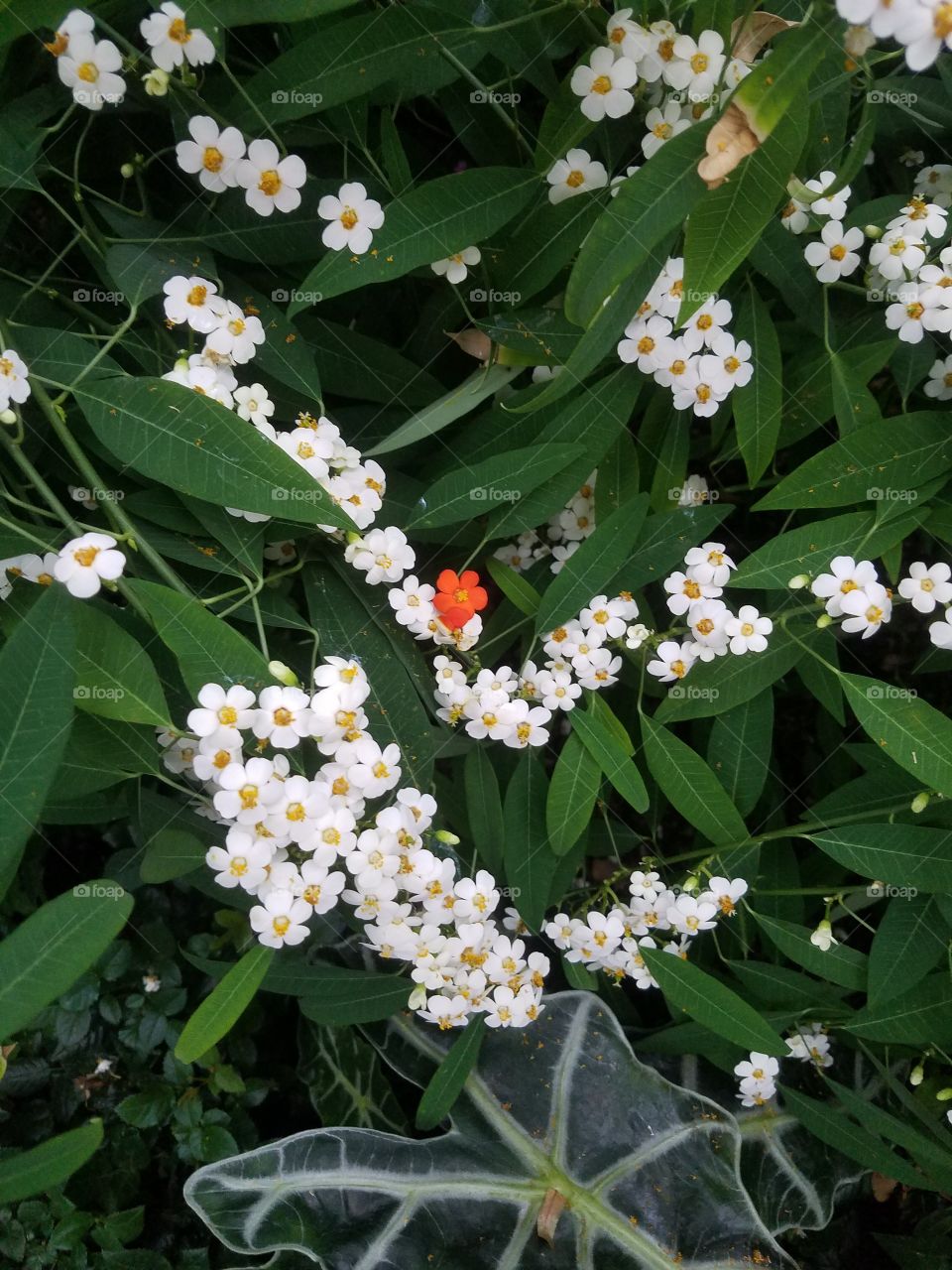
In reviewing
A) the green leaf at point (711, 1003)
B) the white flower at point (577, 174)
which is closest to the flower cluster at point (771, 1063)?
the green leaf at point (711, 1003)

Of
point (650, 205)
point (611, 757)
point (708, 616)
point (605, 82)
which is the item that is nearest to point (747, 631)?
point (708, 616)

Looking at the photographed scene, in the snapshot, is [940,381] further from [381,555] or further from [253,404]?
[253,404]

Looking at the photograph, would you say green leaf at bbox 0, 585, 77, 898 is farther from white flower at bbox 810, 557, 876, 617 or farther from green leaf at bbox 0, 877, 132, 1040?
white flower at bbox 810, 557, 876, 617

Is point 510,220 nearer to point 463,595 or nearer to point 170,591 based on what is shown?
point 463,595

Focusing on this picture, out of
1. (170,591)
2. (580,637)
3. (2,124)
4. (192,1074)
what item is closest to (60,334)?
(2,124)

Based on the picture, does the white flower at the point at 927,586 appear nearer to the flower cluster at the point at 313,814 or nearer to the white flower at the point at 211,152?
the flower cluster at the point at 313,814
